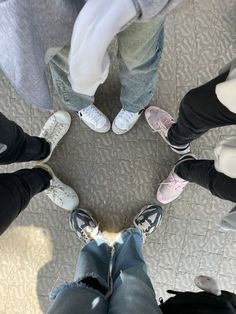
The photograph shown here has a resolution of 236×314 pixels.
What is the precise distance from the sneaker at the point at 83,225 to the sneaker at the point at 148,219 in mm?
136

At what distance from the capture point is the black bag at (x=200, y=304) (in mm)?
758

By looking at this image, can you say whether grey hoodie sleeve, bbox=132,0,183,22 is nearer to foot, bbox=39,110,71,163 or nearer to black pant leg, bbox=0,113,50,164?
black pant leg, bbox=0,113,50,164

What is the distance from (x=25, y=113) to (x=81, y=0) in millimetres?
740

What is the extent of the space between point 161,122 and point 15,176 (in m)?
0.47

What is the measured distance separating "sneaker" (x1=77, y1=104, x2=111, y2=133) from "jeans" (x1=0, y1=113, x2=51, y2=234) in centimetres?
15

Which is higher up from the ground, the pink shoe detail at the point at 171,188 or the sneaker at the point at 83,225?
the pink shoe detail at the point at 171,188

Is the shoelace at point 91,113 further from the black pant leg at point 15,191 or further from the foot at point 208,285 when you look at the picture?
the foot at point 208,285

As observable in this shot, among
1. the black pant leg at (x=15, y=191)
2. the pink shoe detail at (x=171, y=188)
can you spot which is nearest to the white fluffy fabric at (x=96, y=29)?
the black pant leg at (x=15, y=191)

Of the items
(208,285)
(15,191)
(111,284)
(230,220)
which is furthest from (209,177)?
(15,191)

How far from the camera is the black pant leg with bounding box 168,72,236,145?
0.78 meters

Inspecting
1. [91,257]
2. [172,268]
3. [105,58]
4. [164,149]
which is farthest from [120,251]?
[105,58]

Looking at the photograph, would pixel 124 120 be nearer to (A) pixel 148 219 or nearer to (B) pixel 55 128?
(B) pixel 55 128

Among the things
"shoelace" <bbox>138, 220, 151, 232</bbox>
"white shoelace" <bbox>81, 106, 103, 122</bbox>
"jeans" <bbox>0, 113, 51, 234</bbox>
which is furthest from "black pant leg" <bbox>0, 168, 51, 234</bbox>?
"shoelace" <bbox>138, 220, 151, 232</bbox>

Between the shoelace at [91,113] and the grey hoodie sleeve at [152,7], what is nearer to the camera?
the grey hoodie sleeve at [152,7]
